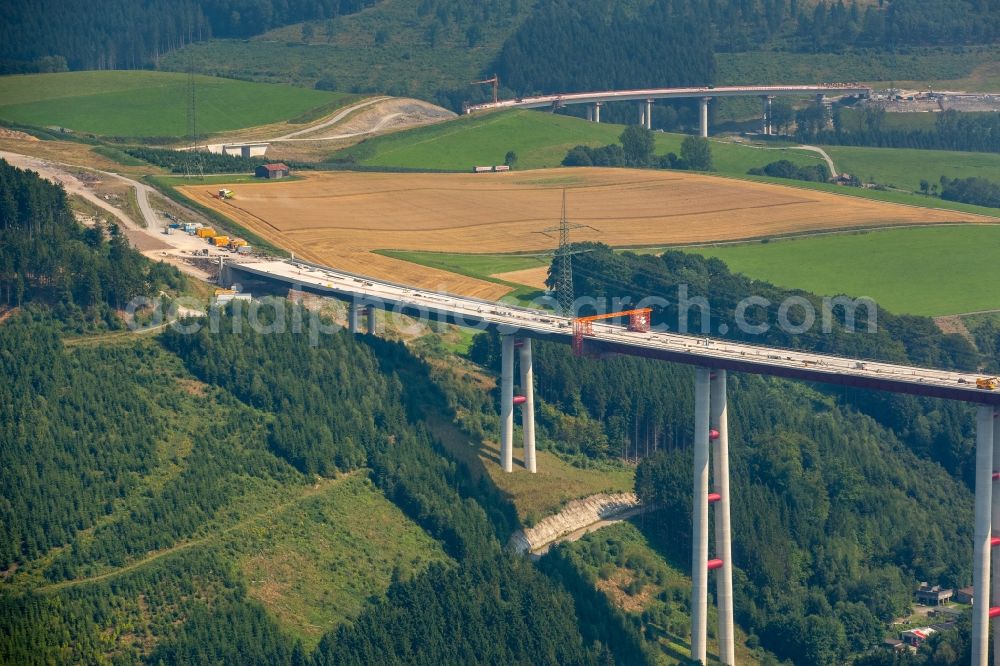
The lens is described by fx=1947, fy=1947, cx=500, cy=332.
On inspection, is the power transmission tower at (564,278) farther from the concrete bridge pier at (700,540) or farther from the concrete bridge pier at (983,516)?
the concrete bridge pier at (983,516)

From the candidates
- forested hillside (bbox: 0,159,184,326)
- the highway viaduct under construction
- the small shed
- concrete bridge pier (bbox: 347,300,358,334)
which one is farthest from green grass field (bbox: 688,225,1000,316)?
forested hillside (bbox: 0,159,184,326)

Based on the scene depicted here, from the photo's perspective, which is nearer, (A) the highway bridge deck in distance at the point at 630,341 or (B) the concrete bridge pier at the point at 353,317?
(A) the highway bridge deck in distance at the point at 630,341

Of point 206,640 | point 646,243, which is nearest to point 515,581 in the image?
point 206,640

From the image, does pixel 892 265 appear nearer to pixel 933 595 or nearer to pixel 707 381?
pixel 933 595

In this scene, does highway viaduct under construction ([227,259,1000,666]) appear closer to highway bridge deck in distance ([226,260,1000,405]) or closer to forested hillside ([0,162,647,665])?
highway bridge deck in distance ([226,260,1000,405])

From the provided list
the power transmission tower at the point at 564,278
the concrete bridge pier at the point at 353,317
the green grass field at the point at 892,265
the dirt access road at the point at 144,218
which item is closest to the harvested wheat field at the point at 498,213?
the green grass field at the point at 892,265

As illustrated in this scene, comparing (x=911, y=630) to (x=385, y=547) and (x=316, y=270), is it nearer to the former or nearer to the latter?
(x=385, y=547)

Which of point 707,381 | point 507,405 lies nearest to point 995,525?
point 707,381
